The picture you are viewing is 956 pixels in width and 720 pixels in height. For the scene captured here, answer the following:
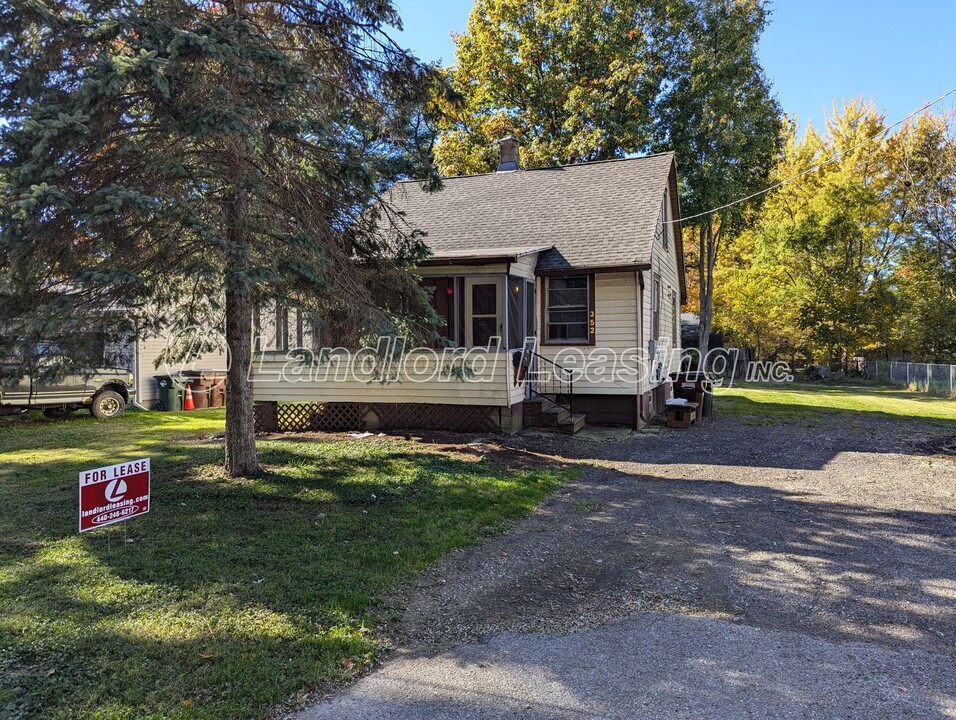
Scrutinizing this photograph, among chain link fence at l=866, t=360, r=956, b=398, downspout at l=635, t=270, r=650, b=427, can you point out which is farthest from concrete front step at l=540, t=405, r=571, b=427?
chain link fence at l=866, t=360, r=956, b=398

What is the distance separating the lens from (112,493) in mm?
4797

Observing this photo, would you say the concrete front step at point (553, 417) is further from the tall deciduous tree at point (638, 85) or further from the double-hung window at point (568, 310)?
the tall deciduous tree at point (638, 85)

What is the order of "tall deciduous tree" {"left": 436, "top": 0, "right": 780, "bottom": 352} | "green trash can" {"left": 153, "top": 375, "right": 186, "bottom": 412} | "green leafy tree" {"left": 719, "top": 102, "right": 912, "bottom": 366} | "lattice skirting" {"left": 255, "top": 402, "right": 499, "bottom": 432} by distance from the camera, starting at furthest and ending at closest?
1. "green leafy tree" {"left": 719, "top": 102, "right": 912, "bottom": 366}
2. "tall deciduous tree" {"left": 436, "top": 0, "right": 780, "bottom": 352}
3. "green trash can" {"left": 153, "top": 375, "right": 186, "bottom": 412}
4. "lattice skirting" {"left": 255, "top": 402, "right": 499, "bottom": 432}

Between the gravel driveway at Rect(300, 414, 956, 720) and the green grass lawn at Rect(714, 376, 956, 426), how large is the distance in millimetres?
8691

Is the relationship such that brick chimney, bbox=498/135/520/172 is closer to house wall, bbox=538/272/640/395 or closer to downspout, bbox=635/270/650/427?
house wall, bbox=538/272/640/395

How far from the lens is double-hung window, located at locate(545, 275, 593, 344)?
13516 millimetres

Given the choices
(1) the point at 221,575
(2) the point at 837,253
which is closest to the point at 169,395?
(1) the point at 221,575

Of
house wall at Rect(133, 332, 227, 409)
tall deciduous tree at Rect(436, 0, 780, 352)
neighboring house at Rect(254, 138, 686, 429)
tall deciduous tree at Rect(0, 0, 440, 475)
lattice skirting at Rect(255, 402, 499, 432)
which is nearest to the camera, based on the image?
tall deciduous tree at Rect(0, 0, 440, 475)

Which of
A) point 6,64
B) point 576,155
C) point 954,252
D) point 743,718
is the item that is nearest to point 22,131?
point 6,64

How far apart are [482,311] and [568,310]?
223cm

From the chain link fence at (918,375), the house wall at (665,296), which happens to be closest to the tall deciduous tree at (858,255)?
the chain link fence at (918,375)

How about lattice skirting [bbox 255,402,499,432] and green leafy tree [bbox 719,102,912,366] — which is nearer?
lattice skirting [bbox 255,402,499,432]

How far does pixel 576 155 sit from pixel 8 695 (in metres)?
22.9

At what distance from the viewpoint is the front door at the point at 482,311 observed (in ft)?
40.8
